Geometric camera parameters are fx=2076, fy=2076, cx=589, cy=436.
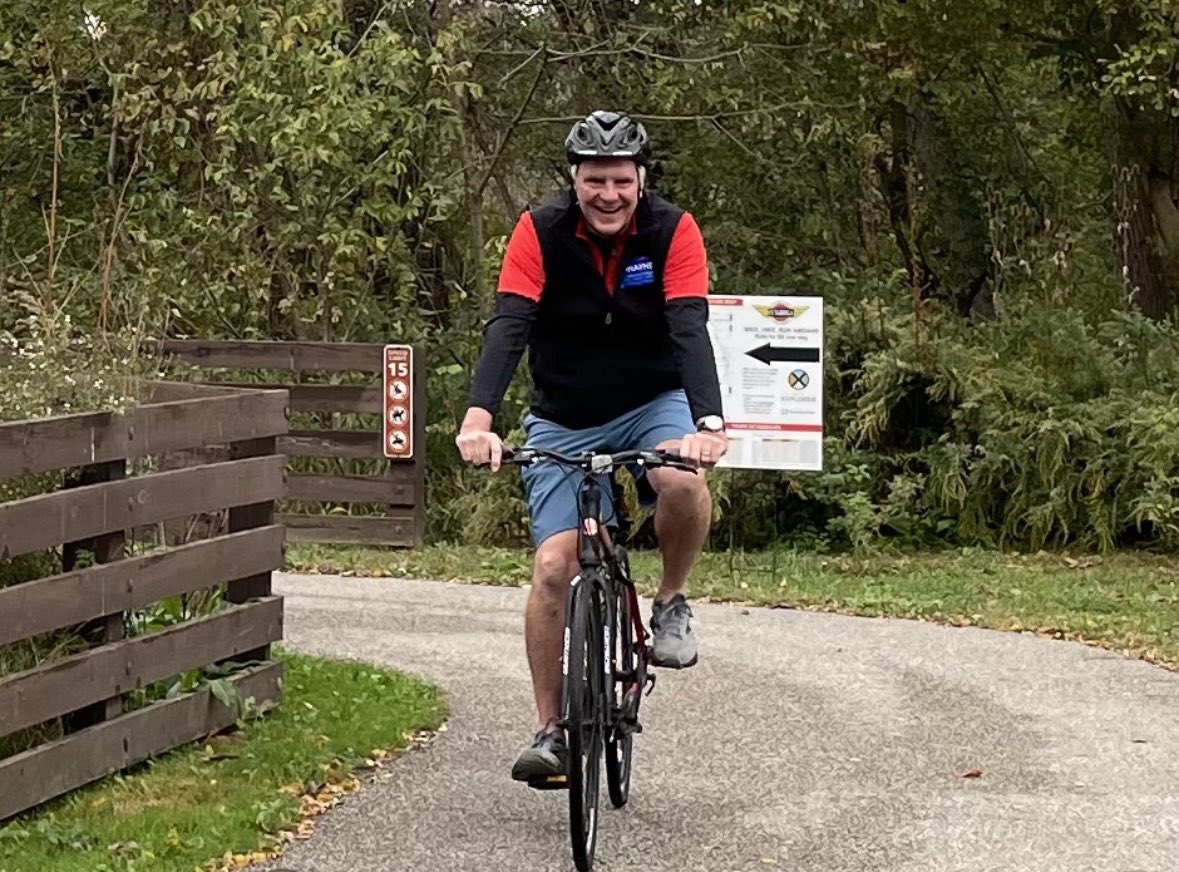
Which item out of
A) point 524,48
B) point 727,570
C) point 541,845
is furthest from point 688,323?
point 524,48

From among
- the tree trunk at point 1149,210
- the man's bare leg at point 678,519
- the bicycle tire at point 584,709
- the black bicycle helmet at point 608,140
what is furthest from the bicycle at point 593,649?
the tree trunk at point 1149,210

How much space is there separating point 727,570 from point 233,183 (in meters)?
5.98

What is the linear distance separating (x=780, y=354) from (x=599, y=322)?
21.6 ft

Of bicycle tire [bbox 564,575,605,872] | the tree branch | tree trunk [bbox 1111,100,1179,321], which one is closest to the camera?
bicycle tire [bbox 564,575,605,872]

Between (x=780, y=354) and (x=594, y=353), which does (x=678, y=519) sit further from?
(x=780, y=354)

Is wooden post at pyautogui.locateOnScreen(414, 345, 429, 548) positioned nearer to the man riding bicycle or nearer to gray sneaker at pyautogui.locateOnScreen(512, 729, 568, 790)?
the man riding bicycle

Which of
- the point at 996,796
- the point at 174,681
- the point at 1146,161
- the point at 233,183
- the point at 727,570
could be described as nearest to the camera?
the point at 996,796

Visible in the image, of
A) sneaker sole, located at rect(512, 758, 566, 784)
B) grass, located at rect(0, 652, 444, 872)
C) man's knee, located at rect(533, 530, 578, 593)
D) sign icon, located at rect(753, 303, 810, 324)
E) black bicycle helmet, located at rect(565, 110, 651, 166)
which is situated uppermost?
black bicycle helmet, located at rect(565, 110, 651, 166)

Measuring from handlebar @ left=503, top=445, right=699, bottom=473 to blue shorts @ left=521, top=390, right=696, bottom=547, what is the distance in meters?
0.27

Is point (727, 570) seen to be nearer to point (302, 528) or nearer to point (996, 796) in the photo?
point (302, 528)

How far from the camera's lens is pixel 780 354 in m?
12.8

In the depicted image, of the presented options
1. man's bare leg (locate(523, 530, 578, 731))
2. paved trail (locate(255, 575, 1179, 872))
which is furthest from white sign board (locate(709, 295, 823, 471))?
man's bare leg (locate(523, 530, 578, 731))

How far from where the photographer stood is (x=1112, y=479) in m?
15.6

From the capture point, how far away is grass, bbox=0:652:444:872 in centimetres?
598
